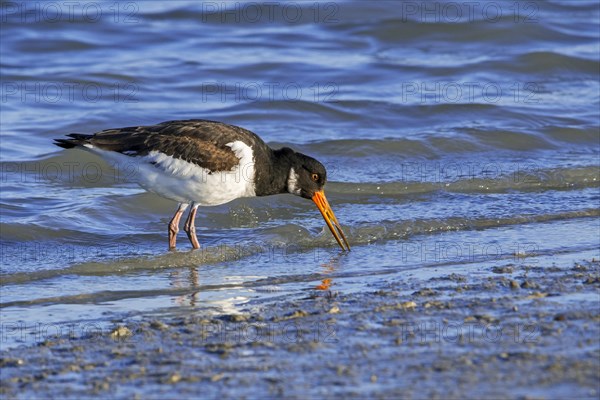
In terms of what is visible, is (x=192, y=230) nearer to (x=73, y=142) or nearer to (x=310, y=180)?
(x=310, y=180)

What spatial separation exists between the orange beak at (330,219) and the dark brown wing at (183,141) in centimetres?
75

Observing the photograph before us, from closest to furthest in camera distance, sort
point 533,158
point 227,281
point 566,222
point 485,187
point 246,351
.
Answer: point 246,351, point 227,281, point 566,222, point 485,187, point 533,158

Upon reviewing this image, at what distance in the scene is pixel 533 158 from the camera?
12.6m

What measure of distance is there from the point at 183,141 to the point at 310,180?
1.28 m

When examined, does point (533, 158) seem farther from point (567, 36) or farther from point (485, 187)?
point (567, 36)

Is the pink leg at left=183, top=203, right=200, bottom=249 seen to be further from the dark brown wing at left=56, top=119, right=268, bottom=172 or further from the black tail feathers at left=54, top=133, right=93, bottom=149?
the black tail feathers at left=54, top=133, right=93, bottom=149

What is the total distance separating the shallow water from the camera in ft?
27.7

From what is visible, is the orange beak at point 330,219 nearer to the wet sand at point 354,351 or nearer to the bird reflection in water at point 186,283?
the bird reflection in water at point 186,283

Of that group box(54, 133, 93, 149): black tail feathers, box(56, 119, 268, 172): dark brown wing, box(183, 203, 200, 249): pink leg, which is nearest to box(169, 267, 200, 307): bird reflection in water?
box(183, 203, 200, 249): pink leg

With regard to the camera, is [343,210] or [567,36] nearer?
[343,210]

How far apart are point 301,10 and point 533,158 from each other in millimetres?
8758

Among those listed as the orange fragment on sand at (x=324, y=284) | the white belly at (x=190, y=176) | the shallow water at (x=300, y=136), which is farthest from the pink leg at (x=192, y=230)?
the orange fragment on sand at (x=324, y=284)

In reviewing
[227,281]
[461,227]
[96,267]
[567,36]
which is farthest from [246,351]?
[567,36]

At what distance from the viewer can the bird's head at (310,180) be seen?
9422 mm
